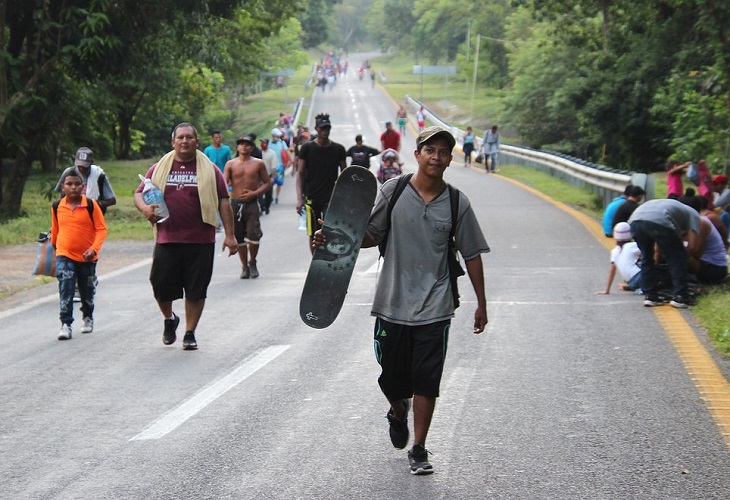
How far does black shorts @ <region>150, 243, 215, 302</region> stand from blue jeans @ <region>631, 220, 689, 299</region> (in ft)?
15.5

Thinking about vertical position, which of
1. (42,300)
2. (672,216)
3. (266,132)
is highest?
(672,216)

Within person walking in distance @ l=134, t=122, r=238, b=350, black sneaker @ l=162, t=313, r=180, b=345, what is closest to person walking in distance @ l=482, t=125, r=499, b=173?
black sneaker @ l=162, t=313, r=180, b=345

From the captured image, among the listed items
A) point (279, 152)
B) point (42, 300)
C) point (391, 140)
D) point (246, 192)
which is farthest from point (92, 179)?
point (391, 140)

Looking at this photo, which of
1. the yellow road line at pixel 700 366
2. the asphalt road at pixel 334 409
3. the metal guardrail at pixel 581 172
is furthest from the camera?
the metal guardrail at pixel 581 172

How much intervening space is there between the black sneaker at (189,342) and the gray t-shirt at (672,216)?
493cm

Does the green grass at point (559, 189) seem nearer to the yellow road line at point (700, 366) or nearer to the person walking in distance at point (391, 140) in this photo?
the person walking in distance at point (391, 140)

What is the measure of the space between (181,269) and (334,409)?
270 centimetres

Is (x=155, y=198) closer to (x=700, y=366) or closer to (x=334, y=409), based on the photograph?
(x=334, y=409)

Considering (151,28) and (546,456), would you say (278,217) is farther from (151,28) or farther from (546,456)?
(546,456)

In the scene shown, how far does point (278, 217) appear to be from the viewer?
2456 cm

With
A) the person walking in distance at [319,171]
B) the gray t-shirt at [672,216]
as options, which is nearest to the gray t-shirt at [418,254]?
the gray t-shirt at [672,216]

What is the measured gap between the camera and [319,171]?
557 inches

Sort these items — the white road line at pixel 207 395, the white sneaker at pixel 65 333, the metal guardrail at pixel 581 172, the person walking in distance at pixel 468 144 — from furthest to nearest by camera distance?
the person walking in distance at pixel 468 144 < the metal guardrail at pixel 581 172 < the white sneaker at pixel 65 333 < the white road line at pixel 207 395

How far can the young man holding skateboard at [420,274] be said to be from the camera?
6.11 m
